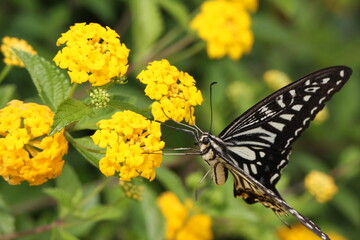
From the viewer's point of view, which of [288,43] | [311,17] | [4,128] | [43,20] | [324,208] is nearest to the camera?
[4,128]

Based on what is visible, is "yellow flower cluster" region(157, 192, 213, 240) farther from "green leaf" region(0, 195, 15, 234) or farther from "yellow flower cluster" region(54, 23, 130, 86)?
"yellow flower cluster" region(54, 23, 130, 86)

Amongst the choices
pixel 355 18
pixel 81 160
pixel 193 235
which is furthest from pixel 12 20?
pixel 355 18

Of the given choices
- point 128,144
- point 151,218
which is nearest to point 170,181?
point 151,218

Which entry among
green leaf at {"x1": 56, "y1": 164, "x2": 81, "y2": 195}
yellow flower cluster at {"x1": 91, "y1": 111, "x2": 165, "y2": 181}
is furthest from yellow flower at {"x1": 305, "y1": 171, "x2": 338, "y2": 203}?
yellow flower cluster at {"x1": 91, "y1": 111, "x2": 165, "y2": 181}

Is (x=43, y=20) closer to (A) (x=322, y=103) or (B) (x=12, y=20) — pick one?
(B) (x=12, y=20)

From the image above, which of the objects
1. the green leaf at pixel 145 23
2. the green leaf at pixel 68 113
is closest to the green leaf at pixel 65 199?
the green leaf at pixel 68 113
